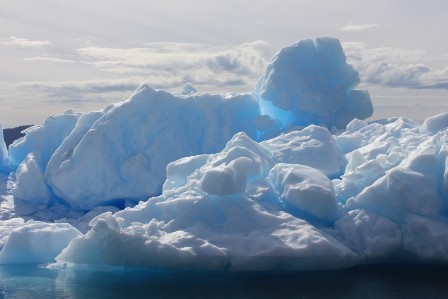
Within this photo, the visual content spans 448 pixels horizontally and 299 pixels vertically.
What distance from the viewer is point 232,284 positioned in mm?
10469

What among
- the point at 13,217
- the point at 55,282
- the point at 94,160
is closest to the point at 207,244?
the point at 55,282

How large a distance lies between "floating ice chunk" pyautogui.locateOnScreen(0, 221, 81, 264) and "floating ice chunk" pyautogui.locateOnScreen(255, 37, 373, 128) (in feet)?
26.3

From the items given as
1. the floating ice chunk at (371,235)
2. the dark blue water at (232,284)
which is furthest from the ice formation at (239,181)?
the dark blue water at (232,284)

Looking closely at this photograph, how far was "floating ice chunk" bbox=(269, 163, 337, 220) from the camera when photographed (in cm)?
1166

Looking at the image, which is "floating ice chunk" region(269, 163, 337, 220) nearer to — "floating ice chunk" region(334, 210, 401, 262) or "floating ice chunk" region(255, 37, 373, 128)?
"floating ice chunk" region(334, 210, 401, 262)

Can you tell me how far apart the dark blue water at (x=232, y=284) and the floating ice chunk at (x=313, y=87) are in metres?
7.94

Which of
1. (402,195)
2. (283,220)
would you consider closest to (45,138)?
(283,220)

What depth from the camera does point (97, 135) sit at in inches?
662

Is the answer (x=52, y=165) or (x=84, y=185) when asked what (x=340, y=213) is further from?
(x=52, y=165)

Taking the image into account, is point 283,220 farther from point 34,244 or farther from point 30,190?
point 30,190

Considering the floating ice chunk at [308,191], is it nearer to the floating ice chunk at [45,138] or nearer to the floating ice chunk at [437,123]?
the floating ice chunk at [437,123]

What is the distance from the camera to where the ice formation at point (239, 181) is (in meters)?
11.1

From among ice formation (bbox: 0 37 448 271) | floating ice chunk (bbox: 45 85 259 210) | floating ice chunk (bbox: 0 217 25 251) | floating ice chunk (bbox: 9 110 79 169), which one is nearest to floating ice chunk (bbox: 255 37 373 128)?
ice formation (bbox: 0 37 448 271)

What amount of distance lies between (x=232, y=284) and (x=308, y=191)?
231 cm
